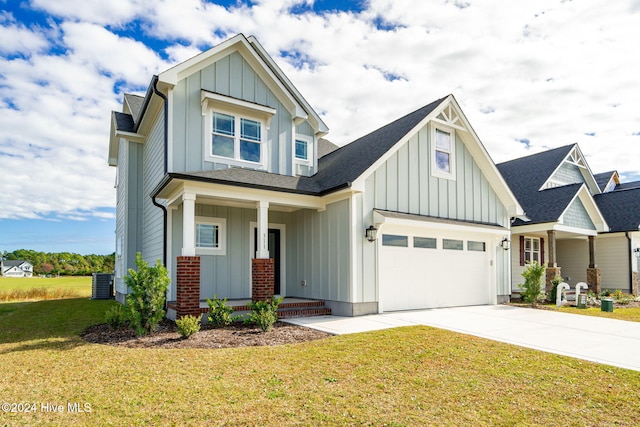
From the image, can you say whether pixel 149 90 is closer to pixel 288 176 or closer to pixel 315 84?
pixel 288 176

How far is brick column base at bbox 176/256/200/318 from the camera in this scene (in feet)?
30.5

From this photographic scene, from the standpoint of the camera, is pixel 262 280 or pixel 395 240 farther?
pixel 395 240

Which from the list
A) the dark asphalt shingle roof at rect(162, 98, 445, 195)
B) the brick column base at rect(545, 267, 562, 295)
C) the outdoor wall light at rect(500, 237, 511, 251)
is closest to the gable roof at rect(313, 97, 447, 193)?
the dark asphalt shingle roof at rect(162, 98, 445, 195)

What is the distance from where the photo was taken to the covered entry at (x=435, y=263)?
11766 millimetres

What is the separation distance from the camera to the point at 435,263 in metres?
12.9

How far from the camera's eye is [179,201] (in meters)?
10.8

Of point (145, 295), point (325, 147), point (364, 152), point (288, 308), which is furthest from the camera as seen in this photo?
point (325, 147)

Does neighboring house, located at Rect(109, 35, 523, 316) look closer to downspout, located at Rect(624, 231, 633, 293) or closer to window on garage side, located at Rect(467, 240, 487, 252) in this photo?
window on garage side, located at Rect(467, 240, 487, 252)

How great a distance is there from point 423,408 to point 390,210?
303 inches

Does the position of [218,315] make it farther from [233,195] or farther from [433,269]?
[433,269]

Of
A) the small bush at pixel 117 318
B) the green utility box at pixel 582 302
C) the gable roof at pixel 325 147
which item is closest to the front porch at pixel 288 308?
the small bush at pixel 117 318

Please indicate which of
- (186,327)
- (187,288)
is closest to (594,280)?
(187,288)

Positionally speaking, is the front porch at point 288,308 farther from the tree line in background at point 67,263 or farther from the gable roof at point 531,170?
the tree line in background at point 67,263

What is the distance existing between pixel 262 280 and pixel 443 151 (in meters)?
7.39
